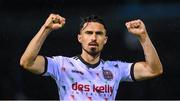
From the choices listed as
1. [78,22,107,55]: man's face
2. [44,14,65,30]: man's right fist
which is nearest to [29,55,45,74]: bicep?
[44,14,65,30]: man's right fist

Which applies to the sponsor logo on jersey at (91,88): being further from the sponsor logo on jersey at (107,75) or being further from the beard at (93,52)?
the beard at (93,52)

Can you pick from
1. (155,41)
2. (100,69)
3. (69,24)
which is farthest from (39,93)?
(100,69)

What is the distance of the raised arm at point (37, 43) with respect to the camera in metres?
5.27

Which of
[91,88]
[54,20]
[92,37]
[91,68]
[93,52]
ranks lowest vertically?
[91,88]

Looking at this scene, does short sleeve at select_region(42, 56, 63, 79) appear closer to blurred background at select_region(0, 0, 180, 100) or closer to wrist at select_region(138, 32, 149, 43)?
wrist at select_region(138, 32, 149, 43)

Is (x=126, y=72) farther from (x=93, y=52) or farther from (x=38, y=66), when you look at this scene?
(x=38, y=66)

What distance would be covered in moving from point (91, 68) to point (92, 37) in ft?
0.86

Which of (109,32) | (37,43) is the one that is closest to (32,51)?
(37,43)

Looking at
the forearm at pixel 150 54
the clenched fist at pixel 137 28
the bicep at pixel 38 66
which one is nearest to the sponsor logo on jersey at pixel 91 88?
the bicep at pixel 38 66

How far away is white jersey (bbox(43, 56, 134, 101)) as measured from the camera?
5.45 meters

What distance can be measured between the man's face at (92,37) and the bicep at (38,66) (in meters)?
0.37

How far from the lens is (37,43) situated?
208 inches

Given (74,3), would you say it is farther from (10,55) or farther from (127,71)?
(127,71)

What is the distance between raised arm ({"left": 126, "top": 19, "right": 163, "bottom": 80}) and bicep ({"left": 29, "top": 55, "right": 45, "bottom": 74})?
74 centimetres
